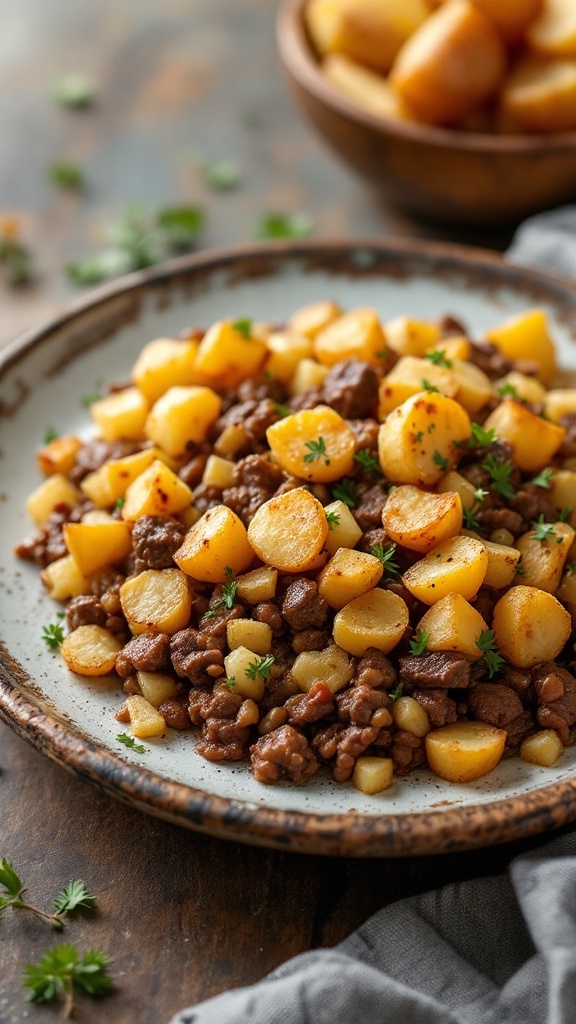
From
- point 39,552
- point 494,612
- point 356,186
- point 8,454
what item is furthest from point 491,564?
point 356,186

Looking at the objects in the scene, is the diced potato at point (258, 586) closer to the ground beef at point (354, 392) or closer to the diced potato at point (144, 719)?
the diced potato at point (144, 719)

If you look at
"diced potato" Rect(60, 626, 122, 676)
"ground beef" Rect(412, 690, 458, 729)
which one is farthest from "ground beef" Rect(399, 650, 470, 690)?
"diced potato" Rect(60, 626, 122, 676)

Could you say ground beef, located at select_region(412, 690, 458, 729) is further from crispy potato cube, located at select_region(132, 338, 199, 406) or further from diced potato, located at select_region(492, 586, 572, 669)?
crispy potato cube, located at select_region(132, 338, 199, 406)

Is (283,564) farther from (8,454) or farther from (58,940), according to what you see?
(8,454)

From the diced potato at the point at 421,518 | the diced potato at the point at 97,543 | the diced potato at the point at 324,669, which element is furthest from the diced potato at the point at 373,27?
the diced potato at the point at 324,669

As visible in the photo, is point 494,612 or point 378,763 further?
point 494,612

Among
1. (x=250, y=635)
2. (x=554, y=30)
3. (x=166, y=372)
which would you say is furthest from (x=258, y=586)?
(x=554, y=30)

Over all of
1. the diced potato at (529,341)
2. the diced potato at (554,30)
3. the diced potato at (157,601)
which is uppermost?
the diced potato at (157,601)
